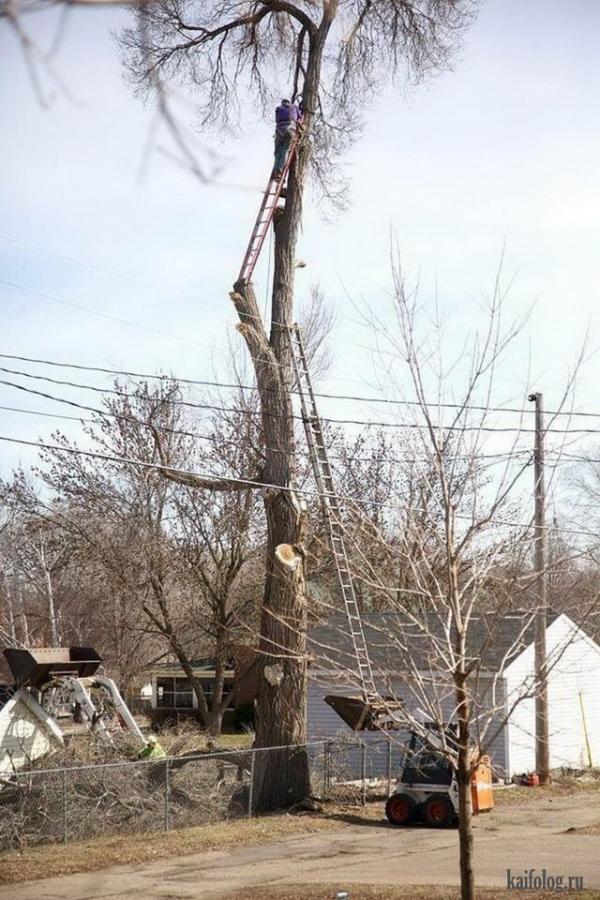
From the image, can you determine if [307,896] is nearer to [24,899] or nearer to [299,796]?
[24,899]

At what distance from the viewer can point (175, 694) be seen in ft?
156

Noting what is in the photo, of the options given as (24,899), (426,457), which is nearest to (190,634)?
(24,899)

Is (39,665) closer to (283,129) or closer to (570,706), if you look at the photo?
(283,129)

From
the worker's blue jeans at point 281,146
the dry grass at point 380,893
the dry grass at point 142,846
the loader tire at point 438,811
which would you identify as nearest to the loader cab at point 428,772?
the loader tire at point 438,811

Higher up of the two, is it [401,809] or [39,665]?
[39,665]

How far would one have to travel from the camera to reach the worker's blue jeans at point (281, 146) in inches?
722

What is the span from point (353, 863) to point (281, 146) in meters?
11.5

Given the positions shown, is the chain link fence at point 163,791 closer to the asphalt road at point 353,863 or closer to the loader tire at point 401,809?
the loader tire at point 401,809

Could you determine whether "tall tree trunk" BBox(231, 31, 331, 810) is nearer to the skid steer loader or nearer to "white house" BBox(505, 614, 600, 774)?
the skid steer loader

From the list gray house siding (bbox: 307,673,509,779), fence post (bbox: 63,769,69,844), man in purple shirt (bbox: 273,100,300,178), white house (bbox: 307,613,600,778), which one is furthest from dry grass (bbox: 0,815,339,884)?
man in purple shirt (bbox: 273,100,300,178)

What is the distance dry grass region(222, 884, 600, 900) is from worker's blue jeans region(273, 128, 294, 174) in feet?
38.2

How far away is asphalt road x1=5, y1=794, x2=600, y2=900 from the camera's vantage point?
12.7 meters

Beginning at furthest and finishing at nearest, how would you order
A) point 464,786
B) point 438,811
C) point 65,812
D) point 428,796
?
point 428,796, point 438,811, point 65,812, point 464,786

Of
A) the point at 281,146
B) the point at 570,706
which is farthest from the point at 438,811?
the point at 281,146
